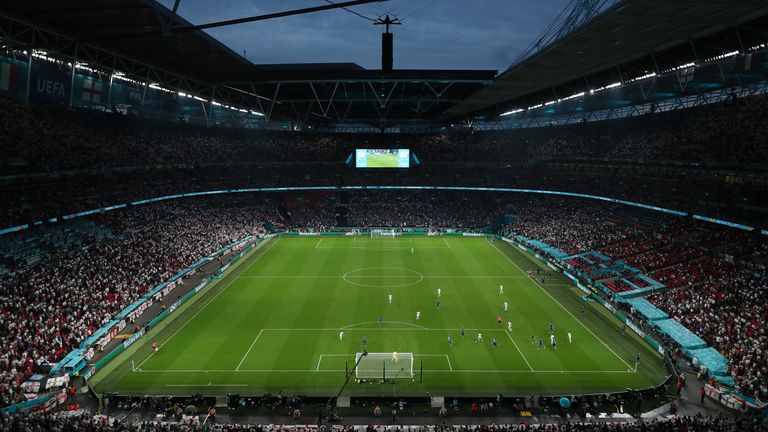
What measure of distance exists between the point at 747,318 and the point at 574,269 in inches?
670

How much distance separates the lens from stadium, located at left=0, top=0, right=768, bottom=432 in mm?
23672

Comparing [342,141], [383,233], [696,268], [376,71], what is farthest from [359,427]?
[342,141]

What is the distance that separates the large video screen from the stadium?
0.32 meters

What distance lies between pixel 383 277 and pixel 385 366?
766 inches

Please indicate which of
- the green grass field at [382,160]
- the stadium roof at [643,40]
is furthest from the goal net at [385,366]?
the green grass field at [382,160]

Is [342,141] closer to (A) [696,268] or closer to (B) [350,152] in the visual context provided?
(B) [350,152]

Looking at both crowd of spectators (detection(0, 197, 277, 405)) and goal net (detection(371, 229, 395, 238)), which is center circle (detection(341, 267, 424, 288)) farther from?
goal net (detection(371, 229, 395, 238))

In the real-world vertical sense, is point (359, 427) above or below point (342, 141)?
below

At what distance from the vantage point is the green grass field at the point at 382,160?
77.8 metres

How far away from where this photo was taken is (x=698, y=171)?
47.8m

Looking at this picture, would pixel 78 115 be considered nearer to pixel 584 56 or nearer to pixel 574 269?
pixel 584 56

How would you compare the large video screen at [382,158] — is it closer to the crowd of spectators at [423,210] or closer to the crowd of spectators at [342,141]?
the crowd of spectators at [423,210]

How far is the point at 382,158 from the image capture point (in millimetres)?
78250

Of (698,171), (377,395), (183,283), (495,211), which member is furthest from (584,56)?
(495,211)
